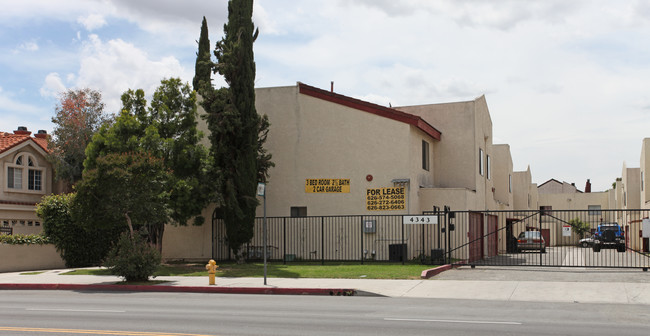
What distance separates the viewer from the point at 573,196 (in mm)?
69938

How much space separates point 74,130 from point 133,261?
19578 mm

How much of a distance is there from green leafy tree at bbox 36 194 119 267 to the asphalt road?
11483mm

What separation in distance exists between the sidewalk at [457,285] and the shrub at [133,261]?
59 cm

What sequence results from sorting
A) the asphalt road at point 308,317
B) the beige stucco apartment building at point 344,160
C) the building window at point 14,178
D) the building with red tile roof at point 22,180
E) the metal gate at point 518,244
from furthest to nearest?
the building window at point 14,178, the building with red tile roof at point 22,180, the beige stucco apartment building at point 344,160, the metal gate at point 518,244, the asphalt road at point 308,317

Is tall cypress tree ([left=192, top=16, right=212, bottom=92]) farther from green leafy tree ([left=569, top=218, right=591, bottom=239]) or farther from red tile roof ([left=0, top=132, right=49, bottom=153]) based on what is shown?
green leafy tree ([left=569, top=218, right=591, bottom=239])

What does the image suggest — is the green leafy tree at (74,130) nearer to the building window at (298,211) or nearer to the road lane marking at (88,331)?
the building window at (298,211)

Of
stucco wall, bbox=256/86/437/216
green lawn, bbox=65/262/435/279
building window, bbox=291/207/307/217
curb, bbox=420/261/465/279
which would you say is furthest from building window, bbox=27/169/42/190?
curb, bbox=420/261/465/279

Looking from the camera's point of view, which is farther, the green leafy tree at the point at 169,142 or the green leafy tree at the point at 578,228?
the green leafy tree at the point at 169,142

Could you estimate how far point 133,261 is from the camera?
744 inches

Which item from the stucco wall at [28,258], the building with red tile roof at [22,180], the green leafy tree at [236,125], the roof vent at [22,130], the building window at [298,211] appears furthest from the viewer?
the roof vent at [22,130]

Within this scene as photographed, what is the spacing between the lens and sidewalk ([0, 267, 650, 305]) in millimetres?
15344

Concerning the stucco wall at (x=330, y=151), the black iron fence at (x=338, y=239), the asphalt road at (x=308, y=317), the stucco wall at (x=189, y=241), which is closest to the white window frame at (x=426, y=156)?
the stucco wall at (x=330, y=151)

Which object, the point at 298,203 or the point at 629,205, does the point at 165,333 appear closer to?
the point at 298,203

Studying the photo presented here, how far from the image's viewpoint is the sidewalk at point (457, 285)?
15344 millimetres
